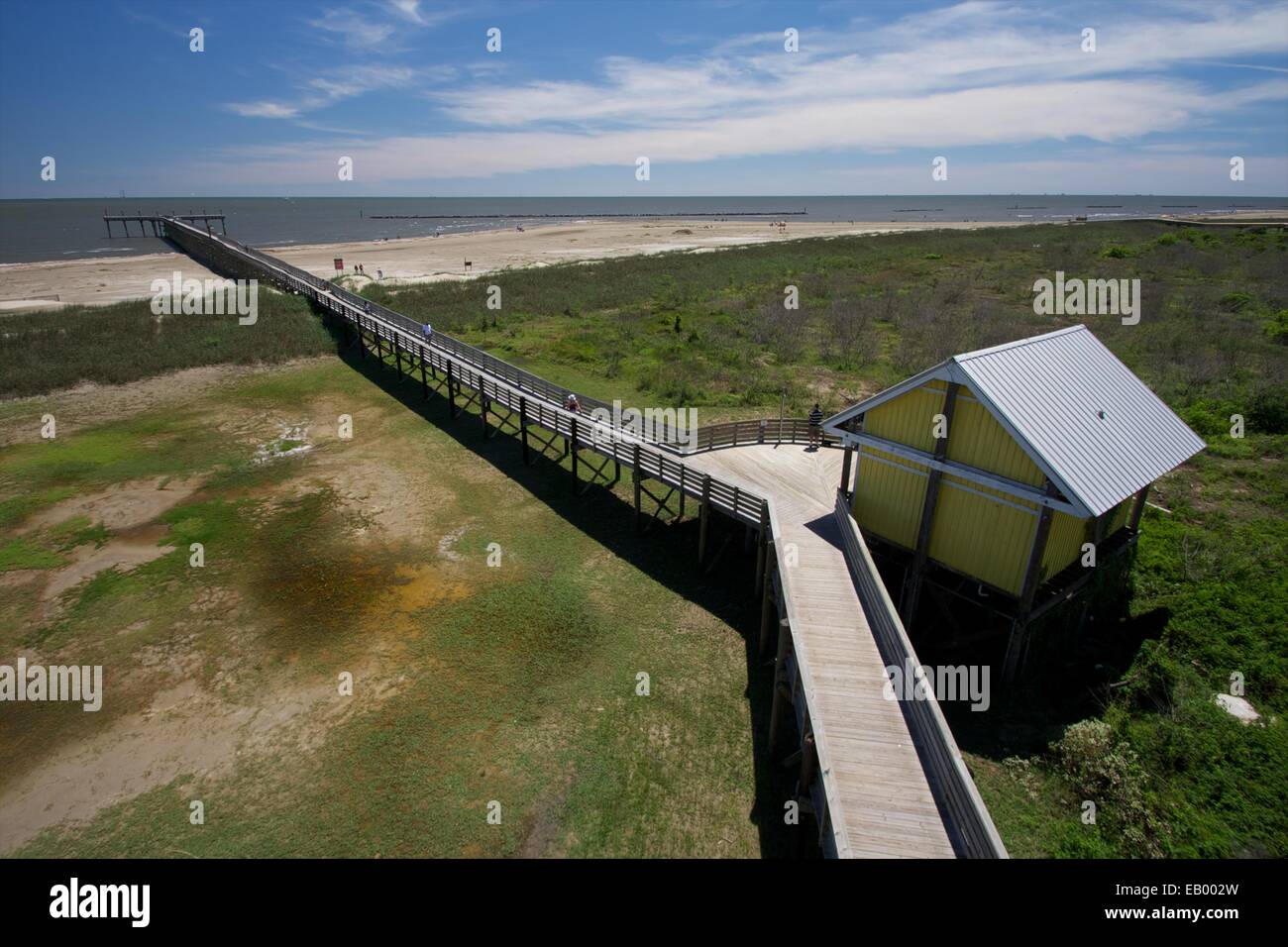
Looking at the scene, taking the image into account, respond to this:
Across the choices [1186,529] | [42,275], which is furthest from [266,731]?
[42,275]

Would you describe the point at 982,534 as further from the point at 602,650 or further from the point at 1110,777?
the point at 602,650

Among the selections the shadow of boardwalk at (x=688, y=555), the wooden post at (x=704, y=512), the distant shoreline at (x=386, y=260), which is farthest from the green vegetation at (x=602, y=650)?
the distant shoreline at (x=386, y=260)

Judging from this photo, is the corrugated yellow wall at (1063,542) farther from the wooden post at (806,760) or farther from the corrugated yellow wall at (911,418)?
the wooden post at (806,760)

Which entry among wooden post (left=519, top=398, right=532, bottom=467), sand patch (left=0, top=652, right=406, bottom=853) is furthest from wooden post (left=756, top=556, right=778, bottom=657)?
wooden post (left=519, top=398, right=532, bottom=467)

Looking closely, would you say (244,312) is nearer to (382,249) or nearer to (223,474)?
(223,474)
